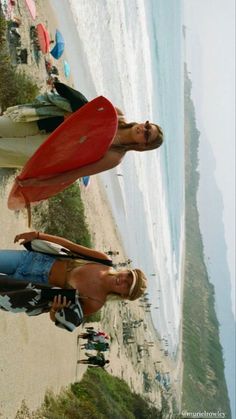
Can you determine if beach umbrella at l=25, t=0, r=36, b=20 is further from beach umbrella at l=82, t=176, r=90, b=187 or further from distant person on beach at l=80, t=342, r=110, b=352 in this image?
distant person on beach at l=80, t=342, r=110, b=352

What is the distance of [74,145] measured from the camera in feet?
14.2

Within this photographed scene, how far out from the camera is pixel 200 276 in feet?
247

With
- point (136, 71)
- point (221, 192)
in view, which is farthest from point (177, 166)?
point (221, 192)

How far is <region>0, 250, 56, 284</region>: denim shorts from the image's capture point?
4027 mm

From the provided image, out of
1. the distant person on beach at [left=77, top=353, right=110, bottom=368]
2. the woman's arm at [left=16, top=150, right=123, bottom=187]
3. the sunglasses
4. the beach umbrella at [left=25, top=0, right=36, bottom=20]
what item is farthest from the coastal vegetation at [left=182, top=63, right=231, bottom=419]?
the sunglasses

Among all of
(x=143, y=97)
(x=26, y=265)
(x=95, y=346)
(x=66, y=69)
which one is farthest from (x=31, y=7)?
(x=143, y=97)

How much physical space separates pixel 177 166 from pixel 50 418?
1708 inches

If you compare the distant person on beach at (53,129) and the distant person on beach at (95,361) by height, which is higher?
the distant person on beach at (53,129)

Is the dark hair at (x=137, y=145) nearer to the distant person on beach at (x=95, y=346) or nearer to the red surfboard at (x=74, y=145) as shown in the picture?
the red surfboard at (x=74, y=145)

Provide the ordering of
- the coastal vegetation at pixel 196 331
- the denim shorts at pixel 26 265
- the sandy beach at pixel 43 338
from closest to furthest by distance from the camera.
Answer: the denim shorts at pixel 26 265 < the sandy beach at pixel 43 338 < the coastal vegetation at pixel 196 331

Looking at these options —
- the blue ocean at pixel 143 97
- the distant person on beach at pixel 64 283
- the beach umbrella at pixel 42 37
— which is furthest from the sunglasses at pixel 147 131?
the blue ocean at pixel 143 97

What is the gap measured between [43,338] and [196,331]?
55121 mm

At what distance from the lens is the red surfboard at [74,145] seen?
13.9 feet

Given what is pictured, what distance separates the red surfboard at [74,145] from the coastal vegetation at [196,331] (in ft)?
136
